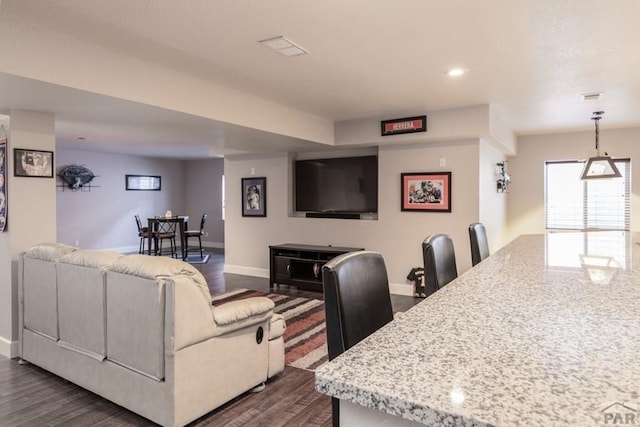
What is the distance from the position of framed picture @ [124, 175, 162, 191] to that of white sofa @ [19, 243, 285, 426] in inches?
276

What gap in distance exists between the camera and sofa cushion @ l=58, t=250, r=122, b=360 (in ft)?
8.59

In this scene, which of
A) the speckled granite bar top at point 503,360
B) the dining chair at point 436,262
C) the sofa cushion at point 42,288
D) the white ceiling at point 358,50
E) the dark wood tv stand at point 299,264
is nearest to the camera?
the speckled granite bar top at point 503,360

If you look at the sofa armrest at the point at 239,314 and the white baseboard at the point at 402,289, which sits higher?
the sofa armrest at the point at 239,314

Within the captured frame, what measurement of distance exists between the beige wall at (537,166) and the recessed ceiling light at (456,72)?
14.0ft

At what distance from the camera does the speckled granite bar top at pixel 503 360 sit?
23.9 inches

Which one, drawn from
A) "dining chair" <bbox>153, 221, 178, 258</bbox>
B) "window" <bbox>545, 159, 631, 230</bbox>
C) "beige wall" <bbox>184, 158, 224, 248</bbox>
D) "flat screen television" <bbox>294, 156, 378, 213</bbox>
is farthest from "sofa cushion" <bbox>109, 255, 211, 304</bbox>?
"beige wall" <bbox>184, 158, 224, 248</bbox>

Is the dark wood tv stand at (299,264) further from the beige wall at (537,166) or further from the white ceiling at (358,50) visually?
the beige wall at (537,166)

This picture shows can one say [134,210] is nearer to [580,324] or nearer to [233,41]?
[233,41]

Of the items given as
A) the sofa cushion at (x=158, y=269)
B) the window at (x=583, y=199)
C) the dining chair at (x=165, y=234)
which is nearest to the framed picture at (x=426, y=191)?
the window at (x=583, y=199)

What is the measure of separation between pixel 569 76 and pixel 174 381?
4.02 metres

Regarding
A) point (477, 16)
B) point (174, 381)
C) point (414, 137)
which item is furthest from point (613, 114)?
point (174, 381)

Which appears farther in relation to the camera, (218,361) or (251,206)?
(251,206)

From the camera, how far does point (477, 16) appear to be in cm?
247

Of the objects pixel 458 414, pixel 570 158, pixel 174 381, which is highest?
pixel 570 158
